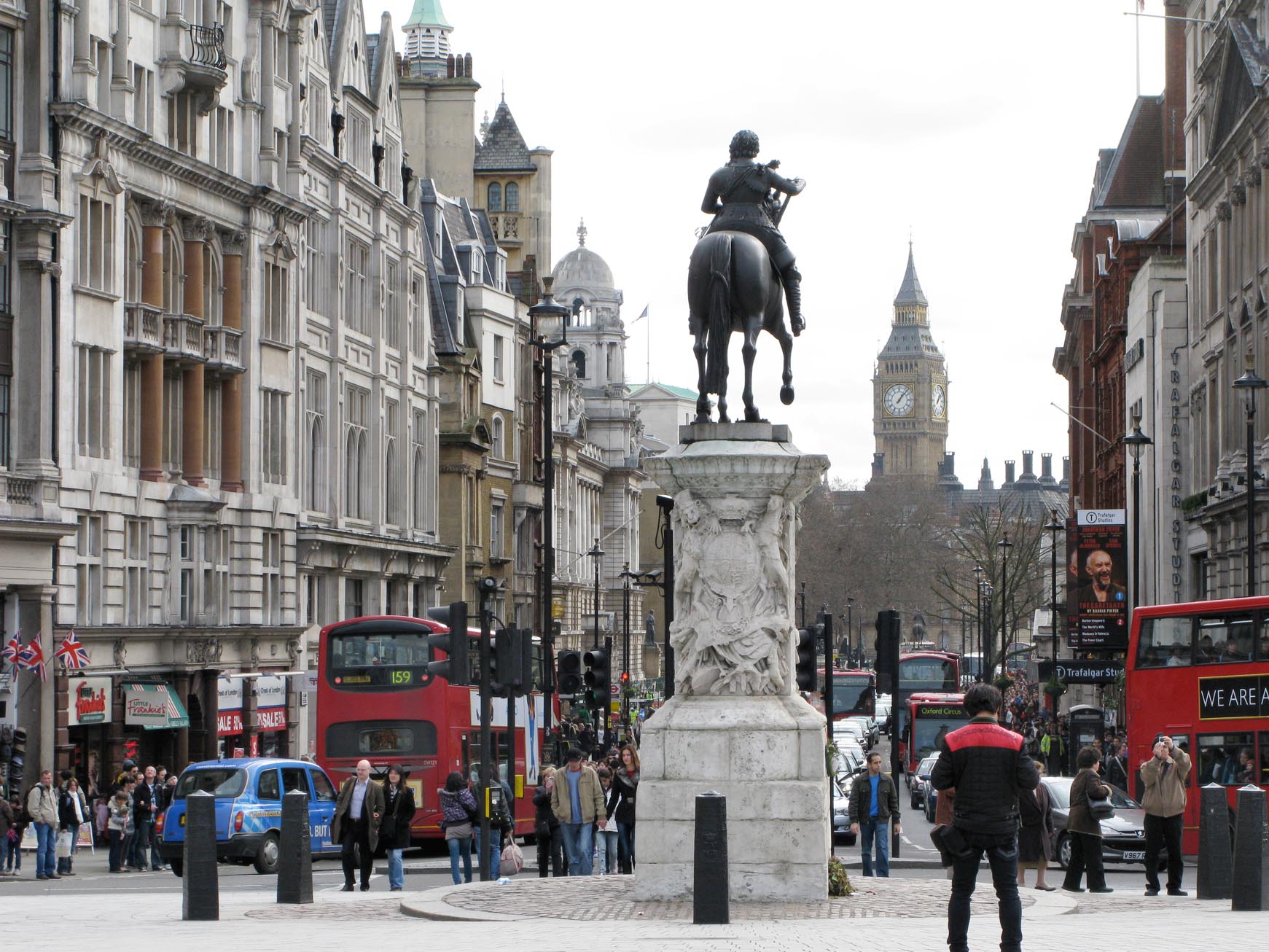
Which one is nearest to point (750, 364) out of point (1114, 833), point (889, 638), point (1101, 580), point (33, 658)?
point (889, 638)

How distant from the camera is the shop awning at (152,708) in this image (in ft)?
134

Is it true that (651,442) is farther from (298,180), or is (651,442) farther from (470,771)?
(470,771)

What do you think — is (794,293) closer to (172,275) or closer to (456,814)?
(456,814)

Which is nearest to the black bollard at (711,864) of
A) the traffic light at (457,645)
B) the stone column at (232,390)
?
the traffic light at (457,645)

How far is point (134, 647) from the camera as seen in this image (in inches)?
1638

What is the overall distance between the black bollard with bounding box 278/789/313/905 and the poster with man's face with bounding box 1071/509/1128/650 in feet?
137

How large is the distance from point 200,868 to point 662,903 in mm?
3762

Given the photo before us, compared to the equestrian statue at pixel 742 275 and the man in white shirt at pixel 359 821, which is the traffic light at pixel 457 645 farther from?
the equestrian statue at pixel 742 275

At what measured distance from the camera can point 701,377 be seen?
1872 cm

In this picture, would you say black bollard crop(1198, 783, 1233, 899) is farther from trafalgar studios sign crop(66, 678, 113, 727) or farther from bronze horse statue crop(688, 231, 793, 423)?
trafalgar studios sign crop(66, 678, 113, 727)

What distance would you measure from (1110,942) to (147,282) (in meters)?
30.9

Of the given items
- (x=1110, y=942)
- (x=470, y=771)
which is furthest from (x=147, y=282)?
(x=1110, y=942)

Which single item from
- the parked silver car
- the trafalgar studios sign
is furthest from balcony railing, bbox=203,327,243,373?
the parked silver car

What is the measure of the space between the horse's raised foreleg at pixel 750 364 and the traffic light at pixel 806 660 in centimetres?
322
